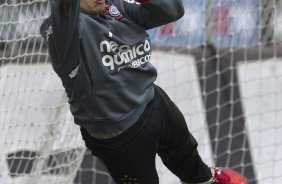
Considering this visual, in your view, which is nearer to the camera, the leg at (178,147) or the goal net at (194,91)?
the leg at (178,147)

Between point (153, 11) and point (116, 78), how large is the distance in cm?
24

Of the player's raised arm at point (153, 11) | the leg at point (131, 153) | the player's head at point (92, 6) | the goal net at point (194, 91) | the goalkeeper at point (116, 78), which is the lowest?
the goal net at point (194, 91)

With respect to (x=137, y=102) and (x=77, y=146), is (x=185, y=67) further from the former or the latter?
(x=137, y=102)

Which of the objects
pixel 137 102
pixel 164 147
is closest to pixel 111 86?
pixel 137 102

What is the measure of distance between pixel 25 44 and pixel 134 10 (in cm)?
115

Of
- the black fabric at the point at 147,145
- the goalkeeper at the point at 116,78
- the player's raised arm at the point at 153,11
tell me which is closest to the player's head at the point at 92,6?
the goalkeeper at the point at 116,78

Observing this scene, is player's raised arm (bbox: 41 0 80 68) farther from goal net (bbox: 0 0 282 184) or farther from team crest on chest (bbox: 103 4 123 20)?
goal net (bbox: 0 0 282 184)

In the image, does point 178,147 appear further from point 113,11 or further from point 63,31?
point 63,31

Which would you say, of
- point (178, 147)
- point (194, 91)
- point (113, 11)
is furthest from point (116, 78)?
point (194, 91)

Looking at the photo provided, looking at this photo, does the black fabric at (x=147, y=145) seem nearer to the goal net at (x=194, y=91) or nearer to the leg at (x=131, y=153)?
the leg at (x=131, y=153)

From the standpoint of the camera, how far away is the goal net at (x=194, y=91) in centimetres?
341

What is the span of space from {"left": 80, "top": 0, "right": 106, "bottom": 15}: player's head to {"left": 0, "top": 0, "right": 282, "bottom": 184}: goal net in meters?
1.10

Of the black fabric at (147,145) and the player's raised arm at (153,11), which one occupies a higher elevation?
the player's raised arm at (153,11)

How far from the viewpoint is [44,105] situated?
347cm
